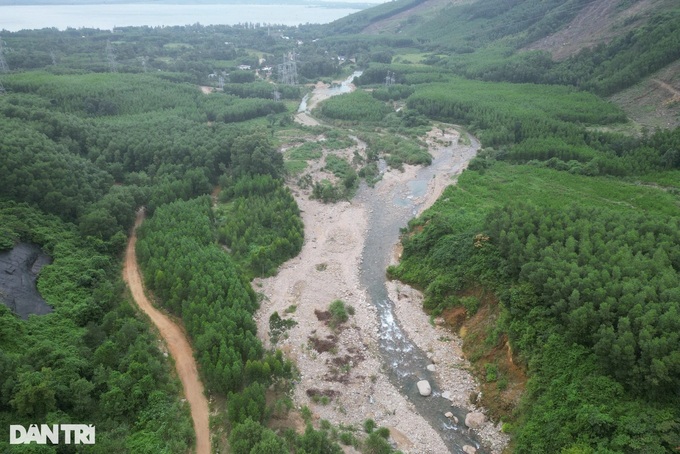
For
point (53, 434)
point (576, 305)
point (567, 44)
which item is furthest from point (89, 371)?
point (567, 44)

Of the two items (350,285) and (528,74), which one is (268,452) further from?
(528,74)

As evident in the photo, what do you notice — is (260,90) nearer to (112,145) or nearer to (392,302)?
(112,145)

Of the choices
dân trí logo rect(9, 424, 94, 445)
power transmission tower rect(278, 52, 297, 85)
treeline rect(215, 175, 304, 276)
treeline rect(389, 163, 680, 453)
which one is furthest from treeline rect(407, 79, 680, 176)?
dân trí logo rect(9, 424, 94, 445)

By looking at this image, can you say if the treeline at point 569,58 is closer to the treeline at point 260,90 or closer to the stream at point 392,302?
the stream at point 392,302

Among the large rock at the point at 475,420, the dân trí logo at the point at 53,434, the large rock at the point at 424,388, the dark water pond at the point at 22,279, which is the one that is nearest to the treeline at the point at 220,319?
the large rock at the point at 424,388

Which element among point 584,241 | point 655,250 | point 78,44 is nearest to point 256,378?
point 584,241
